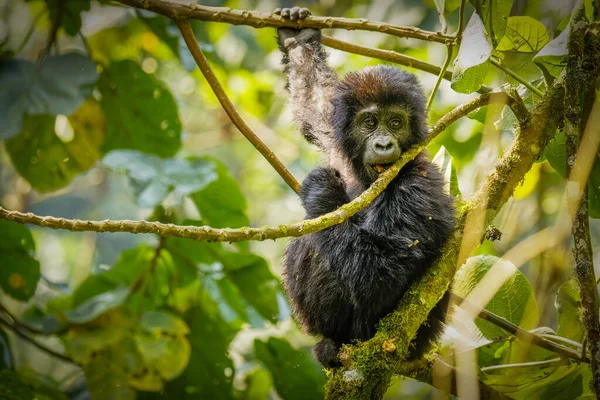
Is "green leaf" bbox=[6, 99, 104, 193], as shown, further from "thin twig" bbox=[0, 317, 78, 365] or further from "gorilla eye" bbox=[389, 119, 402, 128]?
"gorilla eye" bbox=[389, 119, 402, 128]

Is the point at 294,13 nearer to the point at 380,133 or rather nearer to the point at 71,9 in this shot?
the point at 380,133

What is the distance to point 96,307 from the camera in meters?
4.43

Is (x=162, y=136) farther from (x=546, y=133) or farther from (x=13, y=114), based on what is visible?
(x=546, y=133)

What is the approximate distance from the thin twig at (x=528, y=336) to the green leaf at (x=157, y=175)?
209 cm

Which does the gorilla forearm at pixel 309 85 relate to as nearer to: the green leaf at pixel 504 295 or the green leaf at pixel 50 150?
the green leaf at pixel 504 295

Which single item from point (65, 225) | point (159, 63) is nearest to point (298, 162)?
point (159, 63)

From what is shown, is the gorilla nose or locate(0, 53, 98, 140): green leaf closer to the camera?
the gorilla nose

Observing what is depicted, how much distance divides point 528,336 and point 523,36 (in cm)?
168

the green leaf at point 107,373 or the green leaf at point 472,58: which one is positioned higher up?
the green leaf at point 472,58

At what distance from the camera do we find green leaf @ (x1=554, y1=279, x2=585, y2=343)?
11.3ft

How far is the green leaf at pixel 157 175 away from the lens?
177 inches

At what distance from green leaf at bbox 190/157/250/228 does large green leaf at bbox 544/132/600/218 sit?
2.46 meters

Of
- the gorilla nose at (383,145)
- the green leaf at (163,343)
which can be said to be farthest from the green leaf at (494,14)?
the green leaf at (163,343)

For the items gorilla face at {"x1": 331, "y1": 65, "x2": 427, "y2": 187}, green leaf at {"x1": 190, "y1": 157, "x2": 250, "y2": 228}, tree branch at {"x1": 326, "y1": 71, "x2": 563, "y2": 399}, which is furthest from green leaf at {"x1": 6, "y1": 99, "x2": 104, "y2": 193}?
tree branch at {"x1": 326, "y1": 71, "x2": 563, "y2": 399}
